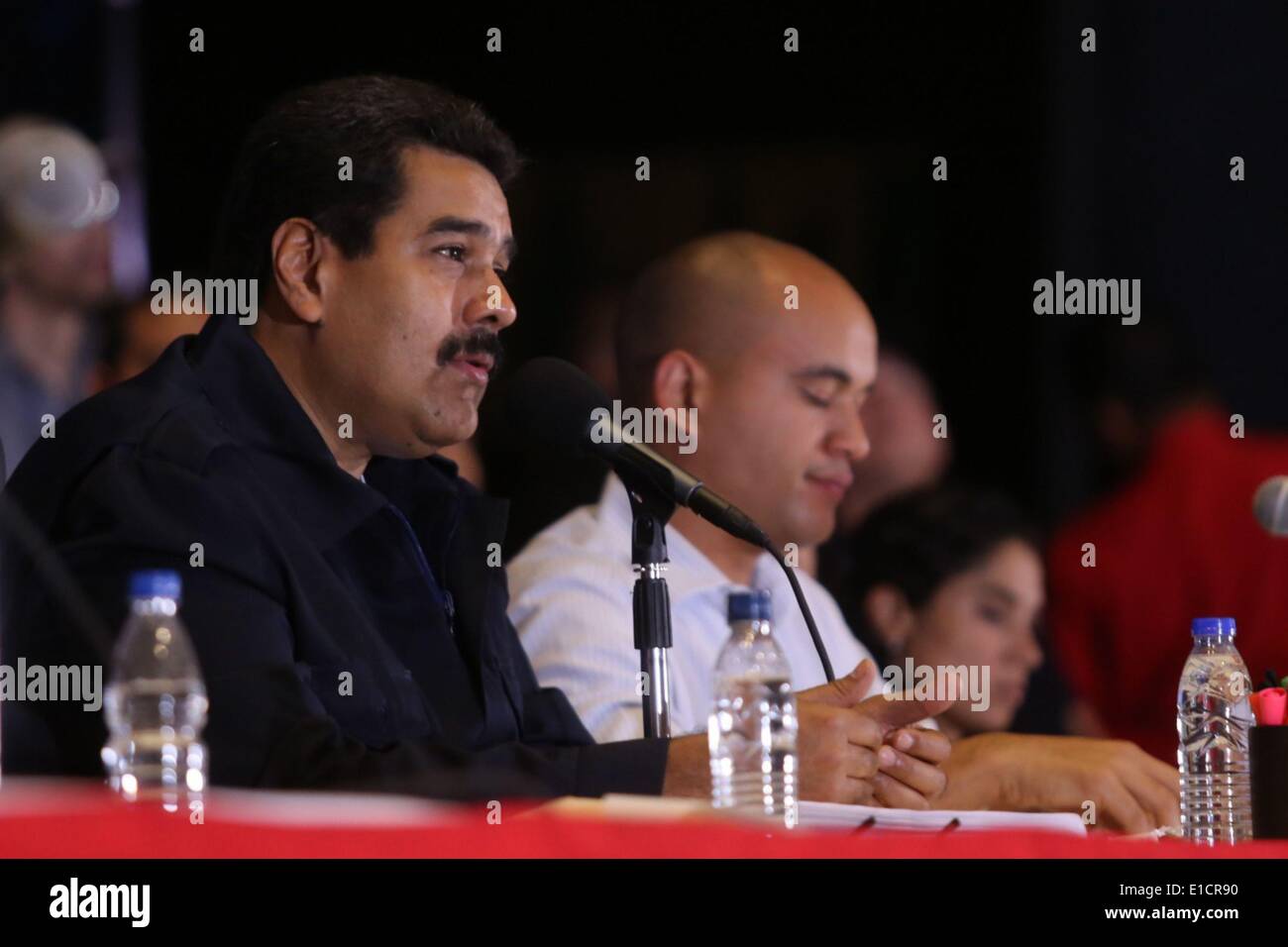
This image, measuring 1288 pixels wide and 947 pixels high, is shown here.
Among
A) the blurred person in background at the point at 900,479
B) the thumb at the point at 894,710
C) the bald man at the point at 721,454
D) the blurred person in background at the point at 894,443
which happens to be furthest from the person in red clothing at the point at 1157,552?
the thumb at the point at 894,710

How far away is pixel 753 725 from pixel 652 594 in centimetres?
18

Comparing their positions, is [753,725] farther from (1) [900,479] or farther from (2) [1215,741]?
(1) [900,479]

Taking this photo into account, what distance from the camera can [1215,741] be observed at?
209 cm

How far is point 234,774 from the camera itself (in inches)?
69.2

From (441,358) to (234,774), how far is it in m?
0.65

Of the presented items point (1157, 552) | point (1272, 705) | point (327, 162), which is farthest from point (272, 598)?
point (1157, 552)

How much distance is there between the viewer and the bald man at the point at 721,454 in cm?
259

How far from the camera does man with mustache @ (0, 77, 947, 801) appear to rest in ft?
5.91

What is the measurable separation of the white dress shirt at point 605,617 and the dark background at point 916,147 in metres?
1.84

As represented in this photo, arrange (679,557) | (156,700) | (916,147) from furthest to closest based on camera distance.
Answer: (916,147) → (679,557) → (156,700)

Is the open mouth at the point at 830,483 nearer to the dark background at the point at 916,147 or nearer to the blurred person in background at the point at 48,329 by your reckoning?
the blurred person in background at the point at 48,329

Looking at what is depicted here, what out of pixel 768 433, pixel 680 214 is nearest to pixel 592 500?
pixel 768 433

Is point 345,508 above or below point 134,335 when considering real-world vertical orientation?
below
